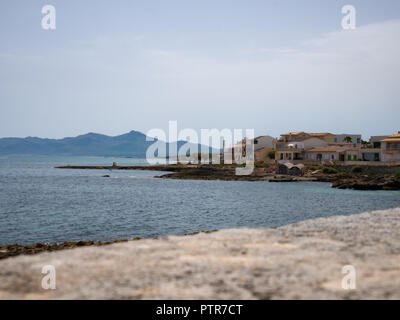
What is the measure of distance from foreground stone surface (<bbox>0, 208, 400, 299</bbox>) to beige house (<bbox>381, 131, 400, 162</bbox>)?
80810 millimetres

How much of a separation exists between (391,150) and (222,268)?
282ft

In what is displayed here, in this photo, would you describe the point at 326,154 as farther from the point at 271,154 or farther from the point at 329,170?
the point at 271,154

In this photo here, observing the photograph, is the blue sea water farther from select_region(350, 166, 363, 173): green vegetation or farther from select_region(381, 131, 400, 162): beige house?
select_region(381, 131, 400, 162): beige house

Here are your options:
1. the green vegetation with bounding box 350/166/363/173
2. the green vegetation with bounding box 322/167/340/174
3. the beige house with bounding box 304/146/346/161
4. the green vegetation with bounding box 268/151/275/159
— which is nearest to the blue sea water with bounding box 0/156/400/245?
the green vegetation with bounding box 350/166/363/173

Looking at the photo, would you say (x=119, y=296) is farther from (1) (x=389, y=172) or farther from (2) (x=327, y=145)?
(2) (x=327, y=145)

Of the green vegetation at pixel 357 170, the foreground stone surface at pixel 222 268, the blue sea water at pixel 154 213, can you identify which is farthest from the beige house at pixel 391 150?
the foreground stone surface at pixel 222 268

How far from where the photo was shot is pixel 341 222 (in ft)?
35.8

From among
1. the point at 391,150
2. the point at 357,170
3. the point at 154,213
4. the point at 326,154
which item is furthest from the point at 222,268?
the point at 326,154

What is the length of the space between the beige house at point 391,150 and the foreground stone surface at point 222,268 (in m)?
80.8

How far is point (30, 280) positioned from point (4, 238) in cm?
2091

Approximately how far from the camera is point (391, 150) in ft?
274

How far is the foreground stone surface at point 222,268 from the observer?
5.69 metres

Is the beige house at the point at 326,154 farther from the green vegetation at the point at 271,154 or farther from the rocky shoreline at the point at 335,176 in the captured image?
the green vegetation at the point at 271,154

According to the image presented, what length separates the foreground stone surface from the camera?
18.7ft
